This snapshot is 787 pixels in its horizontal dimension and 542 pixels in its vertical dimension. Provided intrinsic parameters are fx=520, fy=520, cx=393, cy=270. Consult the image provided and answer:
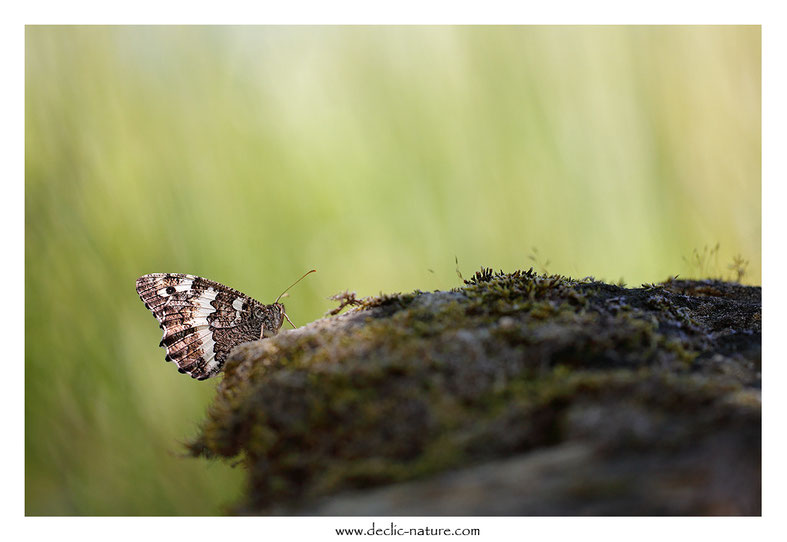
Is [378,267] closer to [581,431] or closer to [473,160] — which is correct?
[473,160]

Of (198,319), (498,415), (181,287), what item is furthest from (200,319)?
(498,415)

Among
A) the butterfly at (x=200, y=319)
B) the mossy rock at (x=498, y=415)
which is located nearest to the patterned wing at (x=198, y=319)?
the butterfly at (x=200, y=319)

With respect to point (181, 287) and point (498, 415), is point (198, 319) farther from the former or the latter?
point (498, 415)

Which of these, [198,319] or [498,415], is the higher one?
[198,319]

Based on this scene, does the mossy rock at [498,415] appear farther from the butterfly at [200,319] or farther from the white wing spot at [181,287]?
the white wing spot at [181,287]

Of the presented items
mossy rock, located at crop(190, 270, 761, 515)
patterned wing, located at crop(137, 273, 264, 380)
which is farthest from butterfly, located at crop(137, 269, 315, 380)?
mossy rock, located at crop(190, 270, 761, 515)

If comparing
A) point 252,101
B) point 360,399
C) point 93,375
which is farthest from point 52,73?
point 360,399

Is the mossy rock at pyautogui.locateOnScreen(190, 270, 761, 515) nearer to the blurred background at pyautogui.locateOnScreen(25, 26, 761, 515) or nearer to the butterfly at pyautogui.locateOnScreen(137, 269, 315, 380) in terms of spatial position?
the butterfly at pyautogui.locateOnScreen(137, 269, 315, 380)
